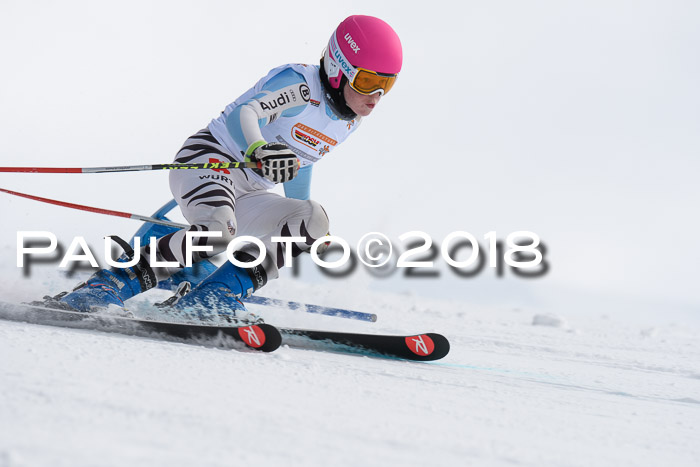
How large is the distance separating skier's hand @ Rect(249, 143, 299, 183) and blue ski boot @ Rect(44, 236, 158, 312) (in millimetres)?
837

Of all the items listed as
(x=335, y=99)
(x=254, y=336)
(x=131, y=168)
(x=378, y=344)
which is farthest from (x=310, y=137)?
(x=254, y=336)

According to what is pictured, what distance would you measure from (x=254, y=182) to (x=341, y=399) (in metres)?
1.91

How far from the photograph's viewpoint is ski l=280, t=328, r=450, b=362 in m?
2.73

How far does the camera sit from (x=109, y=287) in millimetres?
2898

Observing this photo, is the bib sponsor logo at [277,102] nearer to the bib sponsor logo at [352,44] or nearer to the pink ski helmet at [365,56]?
the pink ski helmet at [365,56]

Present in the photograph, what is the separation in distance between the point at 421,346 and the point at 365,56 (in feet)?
4.36

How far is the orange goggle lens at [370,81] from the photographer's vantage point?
2959 millimetres

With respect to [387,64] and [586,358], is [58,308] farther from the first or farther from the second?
[586,358]

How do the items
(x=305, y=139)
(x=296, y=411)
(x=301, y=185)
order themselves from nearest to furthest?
(x=296, y=411) → (x=305, y=139) → (x=301, y=185)

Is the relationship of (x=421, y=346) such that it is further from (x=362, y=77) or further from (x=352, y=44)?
(x=352, y=44)

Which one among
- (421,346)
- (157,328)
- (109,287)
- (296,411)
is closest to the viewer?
(296,411)

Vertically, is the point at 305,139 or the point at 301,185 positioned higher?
the point at 305,139

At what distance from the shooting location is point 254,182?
10.8ft

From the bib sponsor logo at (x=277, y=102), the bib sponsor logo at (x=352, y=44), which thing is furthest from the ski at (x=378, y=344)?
the bib sponsor logo at (x=352, y=44)
